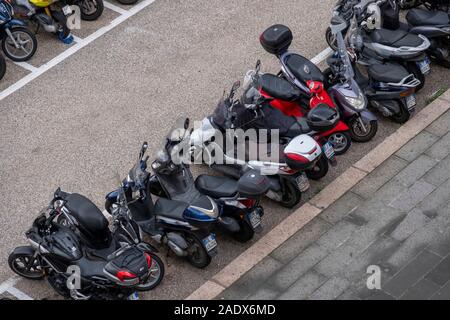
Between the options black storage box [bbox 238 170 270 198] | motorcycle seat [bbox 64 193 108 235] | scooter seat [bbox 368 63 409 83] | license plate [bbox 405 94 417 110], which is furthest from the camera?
license plate [bbox 405 94 417 110]

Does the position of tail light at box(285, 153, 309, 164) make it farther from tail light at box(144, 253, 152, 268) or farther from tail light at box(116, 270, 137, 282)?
tail light at box(116, 270, 137, 282)

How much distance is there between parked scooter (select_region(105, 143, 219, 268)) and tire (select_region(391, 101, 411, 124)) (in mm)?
3277

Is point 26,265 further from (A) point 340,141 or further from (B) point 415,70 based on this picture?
(B) point 415,70

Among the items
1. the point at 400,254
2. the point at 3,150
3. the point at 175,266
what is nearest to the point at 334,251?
the point at 400,254

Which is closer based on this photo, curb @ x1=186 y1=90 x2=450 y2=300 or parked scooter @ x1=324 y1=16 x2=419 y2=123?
curb @ x1=186 y1=90 x2=450 y2=300

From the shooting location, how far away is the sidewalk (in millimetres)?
9836

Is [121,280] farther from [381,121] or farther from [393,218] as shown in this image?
[381,121]

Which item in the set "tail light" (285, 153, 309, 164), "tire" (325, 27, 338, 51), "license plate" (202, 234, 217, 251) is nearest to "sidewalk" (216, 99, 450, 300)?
"license plate" (202, 234, 217, 251)

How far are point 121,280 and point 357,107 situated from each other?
396 cm

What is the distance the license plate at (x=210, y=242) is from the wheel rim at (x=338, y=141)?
231cm

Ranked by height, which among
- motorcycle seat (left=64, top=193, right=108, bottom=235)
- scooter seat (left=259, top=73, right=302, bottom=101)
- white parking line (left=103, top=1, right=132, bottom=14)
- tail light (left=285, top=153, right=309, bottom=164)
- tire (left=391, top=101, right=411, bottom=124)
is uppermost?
motorcycle seat (left=64, top=193, right=108, bottom=235)

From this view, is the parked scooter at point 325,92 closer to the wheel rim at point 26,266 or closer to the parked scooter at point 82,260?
the parked scooter at point 82,260

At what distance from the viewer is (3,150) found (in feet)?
40.1

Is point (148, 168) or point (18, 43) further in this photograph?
point (18, 43)
